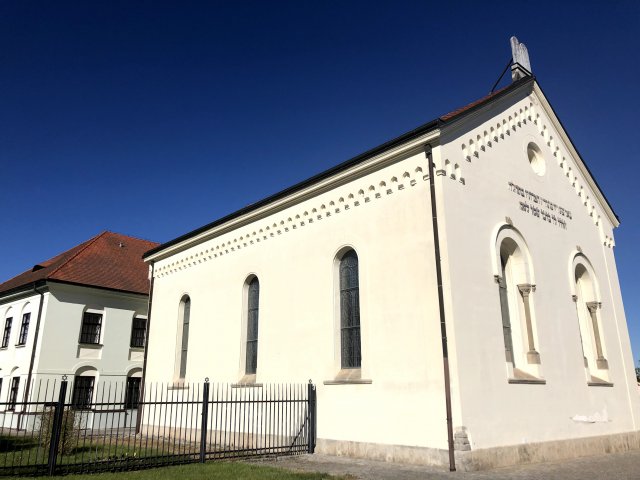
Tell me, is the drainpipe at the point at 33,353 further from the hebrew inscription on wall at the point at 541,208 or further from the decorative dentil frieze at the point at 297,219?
the hebrew inscription on wall at the point at 541,208

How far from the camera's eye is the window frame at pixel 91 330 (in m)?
23.4

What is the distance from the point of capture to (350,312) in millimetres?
13164

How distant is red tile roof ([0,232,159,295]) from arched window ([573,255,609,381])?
62.9 ft

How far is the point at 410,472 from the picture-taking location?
31.7ft

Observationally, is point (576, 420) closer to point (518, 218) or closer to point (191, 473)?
point (518, 218)

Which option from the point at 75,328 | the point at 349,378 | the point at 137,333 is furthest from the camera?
the point at 137,333

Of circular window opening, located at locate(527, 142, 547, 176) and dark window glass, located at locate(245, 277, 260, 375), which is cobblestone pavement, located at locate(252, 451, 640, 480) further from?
circular window opening, located at locate(527, 142, 547, 176)

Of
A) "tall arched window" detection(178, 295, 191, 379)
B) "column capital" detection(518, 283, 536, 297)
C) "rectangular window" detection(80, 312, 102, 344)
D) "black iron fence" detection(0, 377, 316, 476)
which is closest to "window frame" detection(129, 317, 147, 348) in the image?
"rectangular window" detection(80, 312, 102, 344)

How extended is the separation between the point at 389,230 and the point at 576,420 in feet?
22.2

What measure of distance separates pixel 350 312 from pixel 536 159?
7.65m

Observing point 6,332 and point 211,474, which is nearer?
point 211,474

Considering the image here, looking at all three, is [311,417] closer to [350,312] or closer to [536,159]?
[350,312]

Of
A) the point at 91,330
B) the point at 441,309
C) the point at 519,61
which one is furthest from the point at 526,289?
the point at 91,330

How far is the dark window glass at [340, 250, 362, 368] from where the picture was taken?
1283 centimetres
